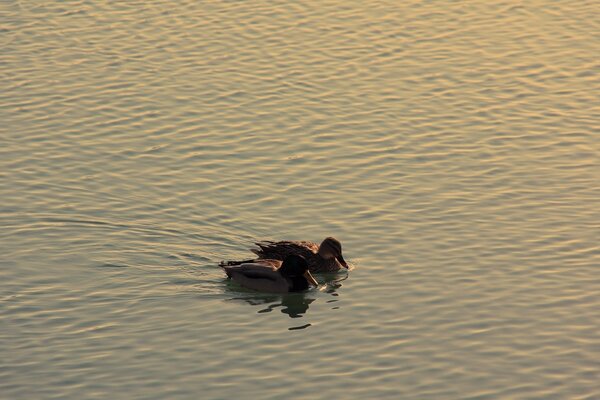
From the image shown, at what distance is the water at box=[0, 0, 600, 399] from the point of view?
22.3 metres

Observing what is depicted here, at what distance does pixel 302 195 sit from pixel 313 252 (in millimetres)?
3097

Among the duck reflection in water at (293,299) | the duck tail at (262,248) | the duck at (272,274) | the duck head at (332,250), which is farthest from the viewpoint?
the duck tail at (262,248)

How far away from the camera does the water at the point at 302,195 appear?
22266 millimetres

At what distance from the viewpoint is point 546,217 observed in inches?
1091

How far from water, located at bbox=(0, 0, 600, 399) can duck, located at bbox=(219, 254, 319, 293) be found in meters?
0.26

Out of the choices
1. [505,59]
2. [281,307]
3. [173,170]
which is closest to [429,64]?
[505,59]

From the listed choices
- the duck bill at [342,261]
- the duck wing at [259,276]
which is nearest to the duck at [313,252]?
the duck bill at [342,261]

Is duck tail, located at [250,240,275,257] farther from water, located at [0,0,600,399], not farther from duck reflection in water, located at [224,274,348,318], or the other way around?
duck reflection in water, located at [224,274,348,318]

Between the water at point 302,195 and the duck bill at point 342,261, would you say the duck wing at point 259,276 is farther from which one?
the duck bill at point 342,261

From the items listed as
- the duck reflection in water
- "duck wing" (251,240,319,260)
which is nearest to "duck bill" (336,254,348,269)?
the duck reflection in water

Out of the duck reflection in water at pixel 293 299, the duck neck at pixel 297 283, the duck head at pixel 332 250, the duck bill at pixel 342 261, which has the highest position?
Result: the duck head at pixel 332 250

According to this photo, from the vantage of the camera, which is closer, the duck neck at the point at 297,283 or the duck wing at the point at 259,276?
the duck wing at the point at 259,276

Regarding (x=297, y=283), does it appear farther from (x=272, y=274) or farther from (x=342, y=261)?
(x=342, y=261)

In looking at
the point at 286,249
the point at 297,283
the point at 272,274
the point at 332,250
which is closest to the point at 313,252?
the point at 332,250
